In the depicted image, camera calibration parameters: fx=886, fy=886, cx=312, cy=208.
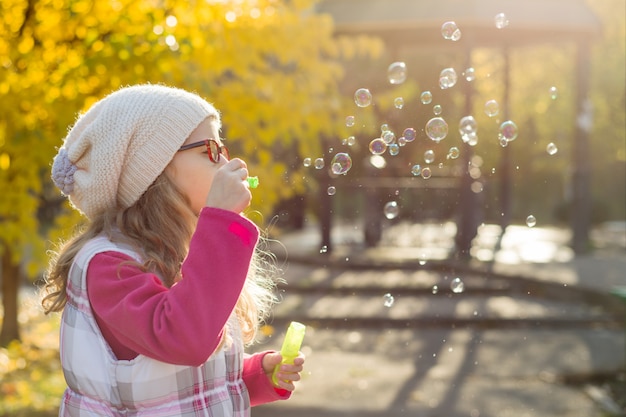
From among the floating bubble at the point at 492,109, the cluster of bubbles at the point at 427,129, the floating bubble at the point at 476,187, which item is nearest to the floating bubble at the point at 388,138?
the cluster of bubbles at the point at 427,129

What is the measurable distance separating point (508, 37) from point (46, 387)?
850cm

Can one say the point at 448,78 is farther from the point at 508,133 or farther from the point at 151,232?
the point at 151,232

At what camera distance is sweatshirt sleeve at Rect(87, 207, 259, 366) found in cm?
168

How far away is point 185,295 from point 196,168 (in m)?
0.34

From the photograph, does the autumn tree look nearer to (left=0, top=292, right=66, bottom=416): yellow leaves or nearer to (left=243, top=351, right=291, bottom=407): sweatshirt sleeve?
(left=0, top=292, right=66, bottom=416): yellow leaves

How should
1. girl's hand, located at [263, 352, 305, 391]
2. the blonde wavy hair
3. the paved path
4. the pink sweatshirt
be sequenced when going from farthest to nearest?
1. the paved path
2. girl's hand, located at [263, 352, 305, 391]
3. the blonde wavy hair
4. the pink sweatshirt

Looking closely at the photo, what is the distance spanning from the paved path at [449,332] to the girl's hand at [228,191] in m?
2.42

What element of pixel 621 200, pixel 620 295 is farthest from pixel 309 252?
pixel 621 200

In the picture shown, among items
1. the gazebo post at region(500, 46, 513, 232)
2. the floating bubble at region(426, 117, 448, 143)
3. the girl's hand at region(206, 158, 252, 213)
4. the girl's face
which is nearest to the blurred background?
the floating bubble at region(426, 117, 448, 143)

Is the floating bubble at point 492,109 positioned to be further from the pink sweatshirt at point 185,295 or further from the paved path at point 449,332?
the pink sweatshirt at point 185,295

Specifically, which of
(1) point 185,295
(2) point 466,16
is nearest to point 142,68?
(1) point 185,295

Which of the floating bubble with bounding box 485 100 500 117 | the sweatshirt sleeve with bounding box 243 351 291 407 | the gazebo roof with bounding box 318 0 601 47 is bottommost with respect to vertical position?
the sweatshirt sleeve with bounding box 243 351 291 407

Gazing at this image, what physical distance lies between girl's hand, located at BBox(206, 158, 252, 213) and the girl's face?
13 cm

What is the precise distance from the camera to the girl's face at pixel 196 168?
1910 millimetres
